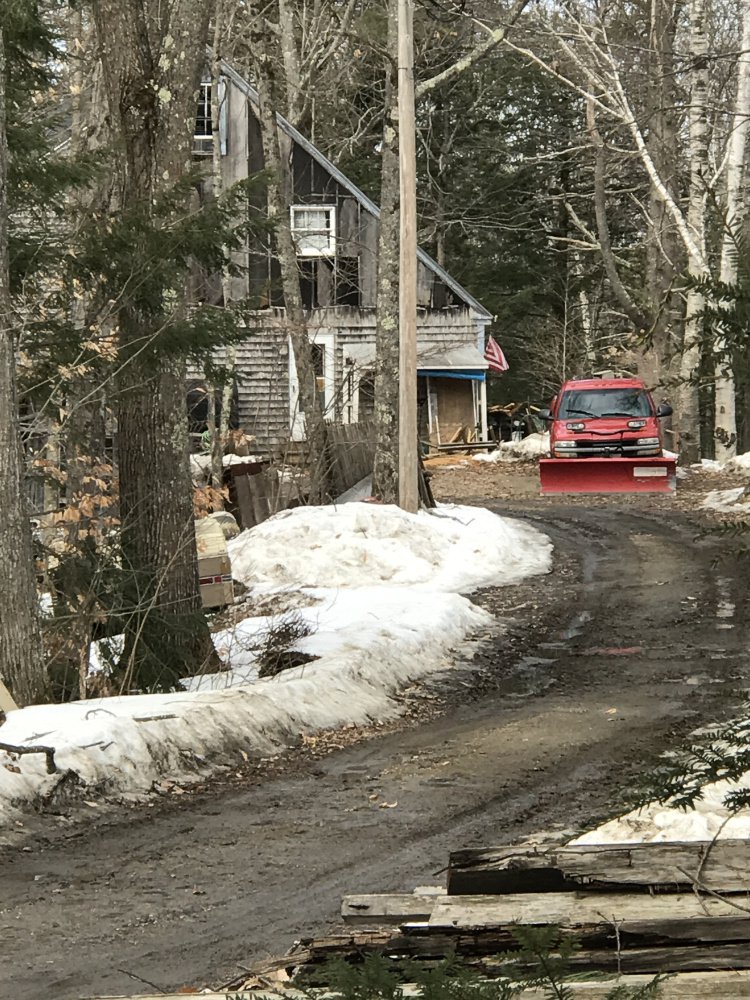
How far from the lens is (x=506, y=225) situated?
49500 mm

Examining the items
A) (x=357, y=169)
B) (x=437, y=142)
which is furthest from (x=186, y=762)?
(x=437, y=142)

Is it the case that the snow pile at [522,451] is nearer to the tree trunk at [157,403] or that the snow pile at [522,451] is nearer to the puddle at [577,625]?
the puddle at [577,625]

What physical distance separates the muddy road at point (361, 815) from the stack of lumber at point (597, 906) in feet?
0.97

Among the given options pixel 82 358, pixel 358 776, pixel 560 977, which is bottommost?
pixel 358 776

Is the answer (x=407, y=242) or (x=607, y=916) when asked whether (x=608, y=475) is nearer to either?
(x=407, y=242)

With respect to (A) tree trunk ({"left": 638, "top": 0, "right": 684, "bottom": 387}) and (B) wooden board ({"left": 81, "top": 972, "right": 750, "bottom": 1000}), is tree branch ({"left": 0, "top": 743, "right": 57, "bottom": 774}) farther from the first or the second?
(A) tree trunk ({"left": 638, "top": 0, "right": 684, "bottom": 387})

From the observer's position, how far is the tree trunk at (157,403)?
12023 millimetres

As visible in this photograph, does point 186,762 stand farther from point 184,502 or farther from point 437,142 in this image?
point 437,142

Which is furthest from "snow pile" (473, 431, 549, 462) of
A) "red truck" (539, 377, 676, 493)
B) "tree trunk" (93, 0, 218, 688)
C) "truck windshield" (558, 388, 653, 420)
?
"tree trunk" (93, 0, 218, 688)

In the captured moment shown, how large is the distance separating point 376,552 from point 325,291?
1982cm

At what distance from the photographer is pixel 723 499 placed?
79.3ft

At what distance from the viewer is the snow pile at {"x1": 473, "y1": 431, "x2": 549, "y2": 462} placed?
1359 inches

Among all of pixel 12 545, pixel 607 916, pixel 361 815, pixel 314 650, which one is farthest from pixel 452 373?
pixel 607 916

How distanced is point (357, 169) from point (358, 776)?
3857 centimetres
